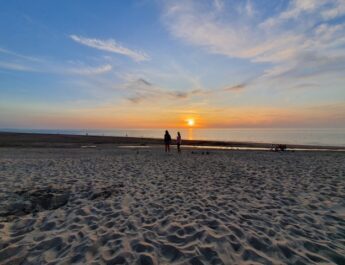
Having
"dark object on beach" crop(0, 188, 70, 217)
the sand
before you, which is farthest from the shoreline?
"dark object on beach" crop(0, 188, 70, 217)

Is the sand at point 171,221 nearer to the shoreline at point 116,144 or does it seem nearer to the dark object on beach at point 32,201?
the dark object on beach at point 32,201

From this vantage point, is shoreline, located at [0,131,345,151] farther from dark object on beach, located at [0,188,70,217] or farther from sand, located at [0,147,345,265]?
dark object on beach, located at [0,188,70,217]

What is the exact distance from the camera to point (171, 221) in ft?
18.3

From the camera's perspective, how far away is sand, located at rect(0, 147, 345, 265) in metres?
4.15

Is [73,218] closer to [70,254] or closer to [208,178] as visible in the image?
[70,254]

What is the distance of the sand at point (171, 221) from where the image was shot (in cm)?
415

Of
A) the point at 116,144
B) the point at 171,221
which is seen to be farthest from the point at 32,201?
the point at 116,144

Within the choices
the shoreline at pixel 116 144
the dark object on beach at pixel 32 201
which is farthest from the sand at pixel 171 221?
the shoreline at pixel 116 144

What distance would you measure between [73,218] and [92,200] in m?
1.40

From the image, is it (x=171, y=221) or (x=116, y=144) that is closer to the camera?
(x=171, y=221)

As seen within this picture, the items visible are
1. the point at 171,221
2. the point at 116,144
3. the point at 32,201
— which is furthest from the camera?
the point at 116,144

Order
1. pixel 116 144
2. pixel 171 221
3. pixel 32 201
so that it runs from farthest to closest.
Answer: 1. pixel 116 144
2. pixel 32 201
3. pixel 171 221

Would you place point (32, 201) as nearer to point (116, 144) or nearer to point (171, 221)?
point (171, 221)

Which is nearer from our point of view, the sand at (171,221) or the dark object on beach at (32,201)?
the sand at (171,221)
